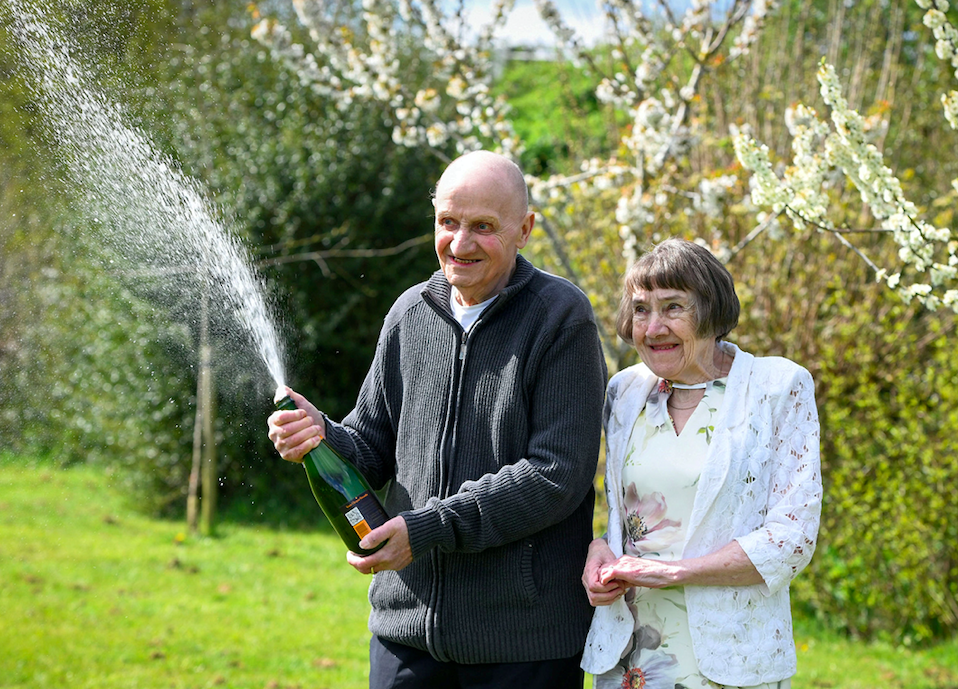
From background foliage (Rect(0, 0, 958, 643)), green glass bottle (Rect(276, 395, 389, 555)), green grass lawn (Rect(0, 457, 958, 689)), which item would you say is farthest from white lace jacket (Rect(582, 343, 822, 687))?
green grass lawn (Rect(0, 457, 958, 689))

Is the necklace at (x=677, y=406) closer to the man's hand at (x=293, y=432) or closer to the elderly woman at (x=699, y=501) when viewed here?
the elderly woman at (x=699, y=501)

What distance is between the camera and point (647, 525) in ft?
7.81

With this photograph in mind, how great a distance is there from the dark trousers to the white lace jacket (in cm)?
13

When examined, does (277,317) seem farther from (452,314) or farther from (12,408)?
(12,408)

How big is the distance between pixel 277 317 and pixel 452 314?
3.04ft

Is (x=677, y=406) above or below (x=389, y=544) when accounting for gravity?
above

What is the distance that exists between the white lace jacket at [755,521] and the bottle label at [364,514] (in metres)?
0.66

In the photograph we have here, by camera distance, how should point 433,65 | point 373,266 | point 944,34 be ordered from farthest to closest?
point 373,266
point 433,65
point 944,34

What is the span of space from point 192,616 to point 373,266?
164 inches

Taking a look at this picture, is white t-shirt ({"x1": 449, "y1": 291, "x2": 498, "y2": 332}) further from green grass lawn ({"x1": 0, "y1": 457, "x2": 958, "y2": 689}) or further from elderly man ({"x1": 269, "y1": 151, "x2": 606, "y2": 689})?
green grass lawn ({"x1": 0, "y1": 457, "x2": 958, "y2": 689})

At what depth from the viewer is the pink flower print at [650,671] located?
2281mm

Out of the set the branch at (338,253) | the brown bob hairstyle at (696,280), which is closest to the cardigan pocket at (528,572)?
the brown bob hairstyle at (696,280)

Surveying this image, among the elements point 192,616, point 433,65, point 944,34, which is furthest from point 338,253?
point 944,34

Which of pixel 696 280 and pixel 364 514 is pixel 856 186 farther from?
pixel 364 514
